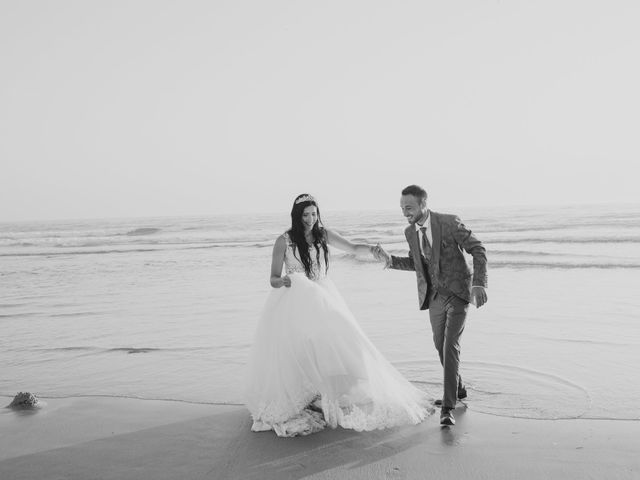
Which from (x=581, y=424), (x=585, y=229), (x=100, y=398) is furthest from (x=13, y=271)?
(x=585, y=229)

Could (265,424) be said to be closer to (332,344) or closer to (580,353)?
(332,344)

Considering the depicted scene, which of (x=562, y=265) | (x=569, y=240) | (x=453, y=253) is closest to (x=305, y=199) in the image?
(x=453, y=253)

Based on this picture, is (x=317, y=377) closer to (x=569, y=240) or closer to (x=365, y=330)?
(x=365, y=330)

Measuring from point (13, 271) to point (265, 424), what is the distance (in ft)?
61.7

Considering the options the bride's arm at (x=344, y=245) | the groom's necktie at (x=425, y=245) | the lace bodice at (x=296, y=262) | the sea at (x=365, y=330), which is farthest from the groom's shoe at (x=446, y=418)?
the bride's arm at (x=344, y=245)

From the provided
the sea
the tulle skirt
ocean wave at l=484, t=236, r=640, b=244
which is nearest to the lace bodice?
the tulle skirt

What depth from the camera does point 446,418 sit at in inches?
188

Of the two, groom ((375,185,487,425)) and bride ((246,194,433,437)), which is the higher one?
groom ((375,185,487,425))

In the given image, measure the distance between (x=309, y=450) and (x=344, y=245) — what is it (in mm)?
1990

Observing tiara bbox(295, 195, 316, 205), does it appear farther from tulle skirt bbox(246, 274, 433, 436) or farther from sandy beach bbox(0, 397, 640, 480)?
sandy beach bbox(0, 397, 640, 480)

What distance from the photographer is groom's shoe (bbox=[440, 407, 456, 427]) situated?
4770 millimetres

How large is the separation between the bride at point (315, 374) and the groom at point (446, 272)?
1.71ft

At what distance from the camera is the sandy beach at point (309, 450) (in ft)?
13.1

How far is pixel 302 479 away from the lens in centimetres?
394
